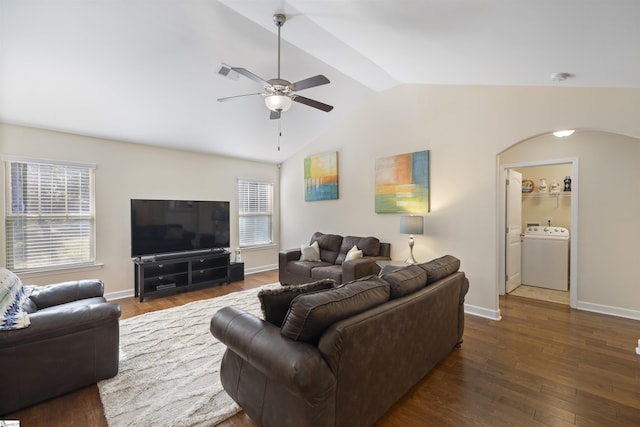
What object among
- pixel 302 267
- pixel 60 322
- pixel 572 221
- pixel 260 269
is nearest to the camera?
pixel 60 322

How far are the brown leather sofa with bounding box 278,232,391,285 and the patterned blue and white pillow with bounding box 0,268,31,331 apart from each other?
125 inches

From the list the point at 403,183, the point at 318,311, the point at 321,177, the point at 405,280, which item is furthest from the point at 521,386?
the point at 321,177

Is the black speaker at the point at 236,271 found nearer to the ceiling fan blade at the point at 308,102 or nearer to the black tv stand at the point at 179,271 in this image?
the black tv stand at the point at 179,271

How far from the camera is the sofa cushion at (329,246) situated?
5137 millimetres

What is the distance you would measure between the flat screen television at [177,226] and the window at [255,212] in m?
0.64

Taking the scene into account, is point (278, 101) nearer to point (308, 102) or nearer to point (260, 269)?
point (308, 102)

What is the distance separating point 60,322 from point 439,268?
2968mm

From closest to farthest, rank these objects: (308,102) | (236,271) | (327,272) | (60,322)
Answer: (60,322) < (308,102) < (327,272) < (236,271)

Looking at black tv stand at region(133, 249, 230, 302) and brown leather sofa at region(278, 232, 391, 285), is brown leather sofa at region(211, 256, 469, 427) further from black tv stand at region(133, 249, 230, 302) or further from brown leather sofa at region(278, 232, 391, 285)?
black tv stand at region(133, 249, 230, 302)

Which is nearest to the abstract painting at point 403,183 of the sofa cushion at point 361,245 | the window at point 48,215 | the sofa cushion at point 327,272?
the sofa cushion at point 361,245

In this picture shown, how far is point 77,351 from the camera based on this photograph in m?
2.11

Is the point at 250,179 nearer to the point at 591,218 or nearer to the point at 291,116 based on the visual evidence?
the point at 291,116

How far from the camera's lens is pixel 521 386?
7.18 feet

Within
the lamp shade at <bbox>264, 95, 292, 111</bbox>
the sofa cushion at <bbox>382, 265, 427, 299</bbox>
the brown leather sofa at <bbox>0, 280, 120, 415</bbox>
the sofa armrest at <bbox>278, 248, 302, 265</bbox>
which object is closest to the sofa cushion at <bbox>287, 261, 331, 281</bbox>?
the sofa armrest at <bbox>278, 248, 302, 265</bbox>
